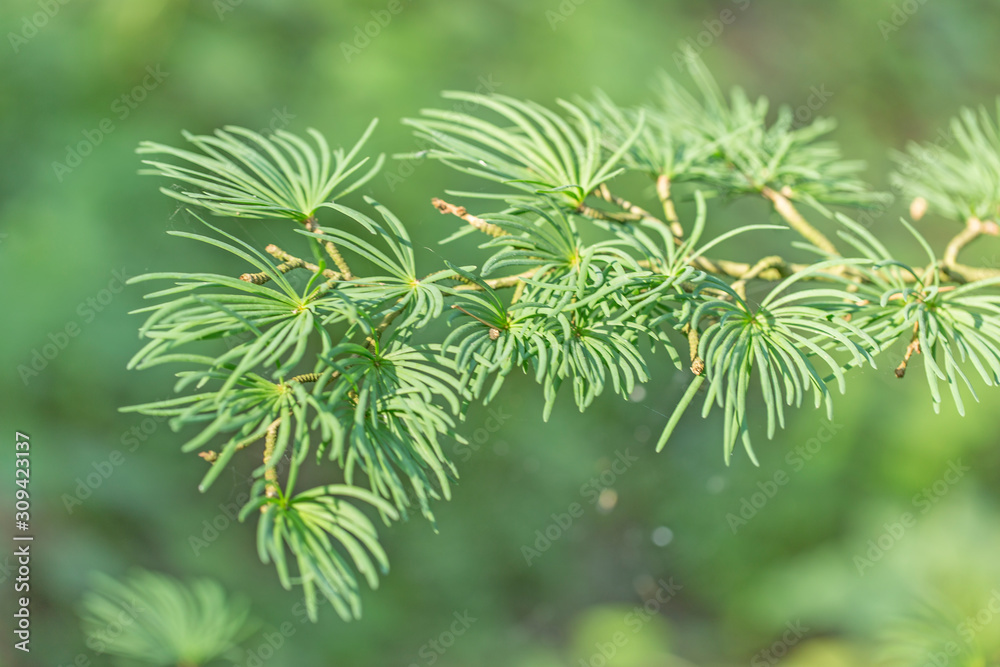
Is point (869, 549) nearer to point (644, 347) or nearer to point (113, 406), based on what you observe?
point (644, 347)

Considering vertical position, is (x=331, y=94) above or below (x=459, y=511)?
above

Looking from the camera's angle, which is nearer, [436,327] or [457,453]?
[436,327]

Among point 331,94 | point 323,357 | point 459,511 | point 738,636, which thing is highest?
point 331,94

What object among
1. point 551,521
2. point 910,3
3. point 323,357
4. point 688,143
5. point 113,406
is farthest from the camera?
point 910,3

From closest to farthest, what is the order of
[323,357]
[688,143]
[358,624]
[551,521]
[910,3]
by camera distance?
[323,357], [688,143], [358,624], [551,521], [910,3]

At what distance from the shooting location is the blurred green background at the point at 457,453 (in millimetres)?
1192

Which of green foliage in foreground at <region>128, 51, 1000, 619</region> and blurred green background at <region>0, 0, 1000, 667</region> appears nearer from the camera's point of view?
green foliage in foreground at <region>128, 51, 1000, 619</region>

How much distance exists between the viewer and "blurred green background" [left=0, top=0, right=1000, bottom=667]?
1192 mm

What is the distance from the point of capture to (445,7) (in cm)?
147

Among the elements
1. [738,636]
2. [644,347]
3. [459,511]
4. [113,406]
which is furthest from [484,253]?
[738,636]

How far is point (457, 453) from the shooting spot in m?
1.31

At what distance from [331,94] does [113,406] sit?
679mm

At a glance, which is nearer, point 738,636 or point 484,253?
point 484,253

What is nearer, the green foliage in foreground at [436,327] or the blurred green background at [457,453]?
the green foliage in foreground at [436,327]
